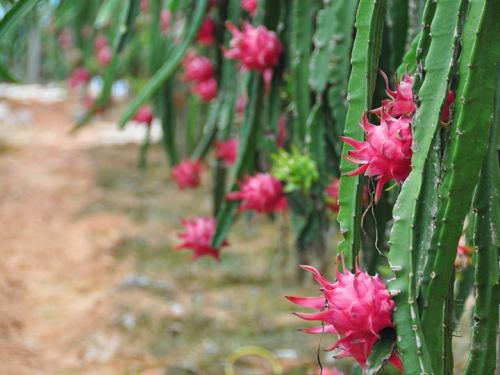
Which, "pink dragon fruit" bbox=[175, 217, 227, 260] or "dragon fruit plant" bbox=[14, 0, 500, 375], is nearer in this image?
"dragon fruit plant" bbox=[14, 0, 500, 375]

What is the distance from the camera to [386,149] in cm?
82

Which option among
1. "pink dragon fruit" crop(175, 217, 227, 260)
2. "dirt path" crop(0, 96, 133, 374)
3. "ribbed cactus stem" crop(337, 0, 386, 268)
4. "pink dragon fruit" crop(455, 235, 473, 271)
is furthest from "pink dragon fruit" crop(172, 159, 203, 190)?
"ribbed cactus stem" crop(337, 0, 386, 268)

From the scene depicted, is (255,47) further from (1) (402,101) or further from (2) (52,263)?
(2) (52,263)

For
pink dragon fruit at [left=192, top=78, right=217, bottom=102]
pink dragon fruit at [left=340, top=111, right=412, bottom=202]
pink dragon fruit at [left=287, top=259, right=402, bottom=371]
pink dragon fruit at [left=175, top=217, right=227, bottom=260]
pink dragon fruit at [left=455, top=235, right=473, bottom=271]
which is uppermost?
pink dragon fruit at [left=340, top=111, right=412, bottom=202]

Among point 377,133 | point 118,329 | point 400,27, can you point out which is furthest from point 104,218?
point 377,133

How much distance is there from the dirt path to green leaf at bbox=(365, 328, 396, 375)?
192cm

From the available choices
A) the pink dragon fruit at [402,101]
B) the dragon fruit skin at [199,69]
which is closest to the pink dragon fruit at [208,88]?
the dragon fruit skin at [199,69]

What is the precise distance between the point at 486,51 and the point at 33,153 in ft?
18.2

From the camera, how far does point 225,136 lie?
6.73 feet

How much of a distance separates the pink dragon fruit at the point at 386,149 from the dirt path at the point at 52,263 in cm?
191

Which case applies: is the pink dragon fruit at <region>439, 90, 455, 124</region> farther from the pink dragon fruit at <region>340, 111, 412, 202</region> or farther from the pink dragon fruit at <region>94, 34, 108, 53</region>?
the pink dragon fruit at <region>94, 34, 108, 53</region>

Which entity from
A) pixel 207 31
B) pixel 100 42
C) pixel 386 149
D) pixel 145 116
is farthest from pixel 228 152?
pixel 100 42

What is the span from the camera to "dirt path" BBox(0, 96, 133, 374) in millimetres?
2619

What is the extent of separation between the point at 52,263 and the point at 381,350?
3070 millimetres
